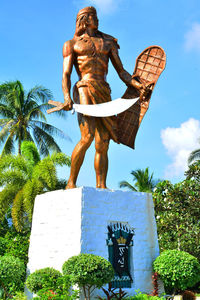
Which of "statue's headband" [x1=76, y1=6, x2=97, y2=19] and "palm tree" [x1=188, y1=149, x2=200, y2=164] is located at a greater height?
"palm tree" [x1=188, y1=149, x2=200, y2=164]

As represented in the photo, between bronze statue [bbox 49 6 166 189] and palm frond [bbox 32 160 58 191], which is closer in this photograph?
bronze statue [bbox 49 6 166 189]

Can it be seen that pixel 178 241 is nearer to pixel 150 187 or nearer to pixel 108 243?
pixel 108 243

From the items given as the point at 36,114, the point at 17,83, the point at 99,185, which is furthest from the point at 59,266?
the point at 17,83

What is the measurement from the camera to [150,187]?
23.5 metres

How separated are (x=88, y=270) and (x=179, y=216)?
21.1ft

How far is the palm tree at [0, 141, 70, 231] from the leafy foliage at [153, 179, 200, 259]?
3739 mm

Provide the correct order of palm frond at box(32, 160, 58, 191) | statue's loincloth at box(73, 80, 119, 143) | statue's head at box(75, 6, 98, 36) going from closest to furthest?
statue's loincloth at box(73, 80, 119, 143), statue's head at box(75, 6, 98, 36), palm frond at box(32, 160, 58, 191)

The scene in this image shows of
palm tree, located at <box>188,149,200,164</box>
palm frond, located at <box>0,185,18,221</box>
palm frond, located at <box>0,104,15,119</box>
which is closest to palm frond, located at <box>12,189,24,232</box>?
palm frond, located at <box>0,185,18,221</box>

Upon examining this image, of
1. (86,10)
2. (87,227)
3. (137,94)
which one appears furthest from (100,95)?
(87,227)

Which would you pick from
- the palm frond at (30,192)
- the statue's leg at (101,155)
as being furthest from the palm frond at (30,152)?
the statue's leg at (101,155)

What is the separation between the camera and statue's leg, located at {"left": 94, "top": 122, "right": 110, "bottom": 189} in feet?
22.8

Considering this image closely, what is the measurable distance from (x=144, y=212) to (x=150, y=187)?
16373 millimetres

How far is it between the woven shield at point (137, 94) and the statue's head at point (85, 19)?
120cm

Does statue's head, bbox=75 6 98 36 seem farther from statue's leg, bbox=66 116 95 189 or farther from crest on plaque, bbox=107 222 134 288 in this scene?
crest on plaque, bbox=107 222 134 288
